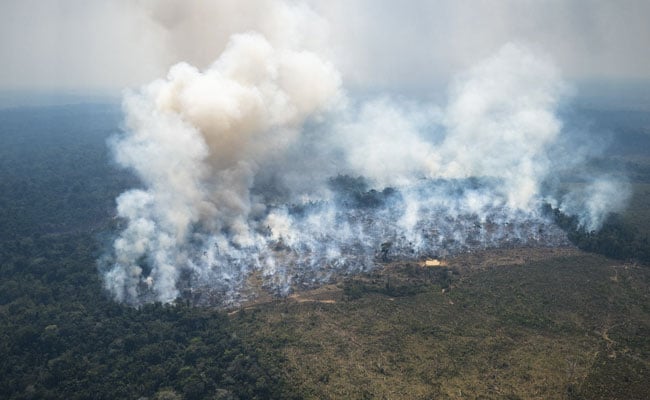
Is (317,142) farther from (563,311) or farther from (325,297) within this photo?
(563,311)

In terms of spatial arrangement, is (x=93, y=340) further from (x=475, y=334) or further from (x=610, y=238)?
(x=610, y=238)

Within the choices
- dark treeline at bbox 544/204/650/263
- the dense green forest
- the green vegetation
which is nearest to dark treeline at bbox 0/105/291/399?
the dense green forest

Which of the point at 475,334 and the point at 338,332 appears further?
the point at 338,332

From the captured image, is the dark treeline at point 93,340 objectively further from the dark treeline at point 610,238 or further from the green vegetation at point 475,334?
the dark treeline at point 610,238

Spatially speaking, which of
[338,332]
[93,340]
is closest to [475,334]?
[338,332]

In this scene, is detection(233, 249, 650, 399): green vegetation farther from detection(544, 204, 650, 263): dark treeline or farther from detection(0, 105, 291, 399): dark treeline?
detection(0, 105, 291, 399): dark treeline

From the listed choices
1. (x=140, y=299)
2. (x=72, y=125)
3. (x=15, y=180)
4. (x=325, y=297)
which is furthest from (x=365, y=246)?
(x=72, y=125)
